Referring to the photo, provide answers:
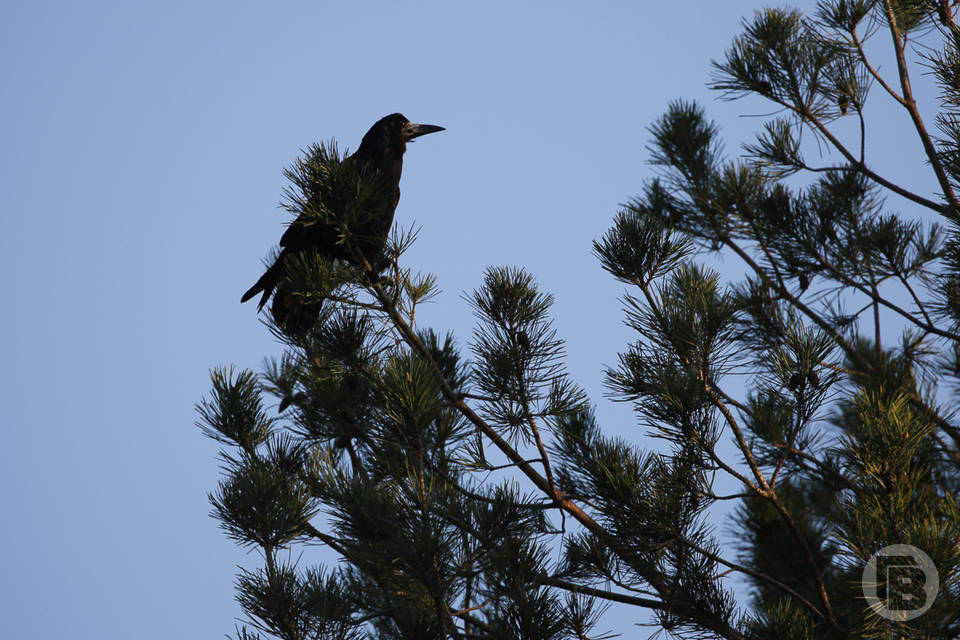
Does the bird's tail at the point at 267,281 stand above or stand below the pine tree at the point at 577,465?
above

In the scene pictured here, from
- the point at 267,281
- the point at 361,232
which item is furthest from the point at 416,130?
the point at 361,232

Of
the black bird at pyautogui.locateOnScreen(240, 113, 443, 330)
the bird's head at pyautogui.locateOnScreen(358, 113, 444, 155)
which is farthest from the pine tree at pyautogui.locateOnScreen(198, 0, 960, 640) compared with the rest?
the bird's head at pyautogui.locateOnScreen(358, 113, 444, 155)

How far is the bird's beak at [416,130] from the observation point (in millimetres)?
4102

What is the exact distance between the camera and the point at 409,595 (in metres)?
1.99

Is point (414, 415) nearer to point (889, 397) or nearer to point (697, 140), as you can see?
point (889, 397)

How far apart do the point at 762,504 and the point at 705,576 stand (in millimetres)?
1164

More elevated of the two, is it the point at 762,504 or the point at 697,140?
the point at 697,140

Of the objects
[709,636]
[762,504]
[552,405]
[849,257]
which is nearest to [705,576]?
[709,636]

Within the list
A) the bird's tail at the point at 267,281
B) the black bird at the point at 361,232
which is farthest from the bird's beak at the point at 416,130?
the bird's tail at the point at 267,281

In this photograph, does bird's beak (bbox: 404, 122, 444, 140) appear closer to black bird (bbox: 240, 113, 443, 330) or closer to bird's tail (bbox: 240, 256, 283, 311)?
black bird (bbox: 240, 113, 443, 330)

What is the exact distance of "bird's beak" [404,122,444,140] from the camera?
4.10 meters

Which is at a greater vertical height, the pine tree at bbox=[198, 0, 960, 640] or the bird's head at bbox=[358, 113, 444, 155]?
the bird's head at bbox=[358, 113, 444, 155]

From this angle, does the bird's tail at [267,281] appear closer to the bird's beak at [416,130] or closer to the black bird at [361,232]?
the black bird at [361,232]

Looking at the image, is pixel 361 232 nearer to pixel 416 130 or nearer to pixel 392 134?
pixel 392 134
